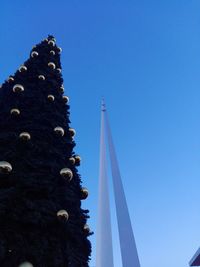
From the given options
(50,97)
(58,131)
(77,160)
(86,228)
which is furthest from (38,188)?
(50,97)

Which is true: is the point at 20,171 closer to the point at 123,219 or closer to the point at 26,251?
the point at 26,251

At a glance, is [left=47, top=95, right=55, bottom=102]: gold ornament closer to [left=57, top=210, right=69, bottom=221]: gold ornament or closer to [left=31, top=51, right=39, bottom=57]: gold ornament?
[left=31, top=51, right=39, bottom=57]: gold ornament

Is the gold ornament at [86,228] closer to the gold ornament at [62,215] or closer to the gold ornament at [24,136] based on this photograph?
the gold ornament at [62,215]

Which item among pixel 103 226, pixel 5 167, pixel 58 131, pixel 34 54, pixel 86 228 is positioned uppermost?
pixel 34 54

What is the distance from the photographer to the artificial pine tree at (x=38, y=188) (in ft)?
13.9

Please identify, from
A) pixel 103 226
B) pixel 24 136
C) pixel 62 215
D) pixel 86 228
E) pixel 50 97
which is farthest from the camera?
pixel 103 226

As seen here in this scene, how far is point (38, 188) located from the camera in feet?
15.9

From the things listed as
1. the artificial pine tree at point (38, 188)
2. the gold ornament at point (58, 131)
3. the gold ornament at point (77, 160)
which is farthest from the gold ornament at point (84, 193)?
the gold ornament at point (58, 131)

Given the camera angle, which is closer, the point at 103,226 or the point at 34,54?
the point at 34,54

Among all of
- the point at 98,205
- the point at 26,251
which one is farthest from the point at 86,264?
the point at 98,205

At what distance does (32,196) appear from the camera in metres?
4.82

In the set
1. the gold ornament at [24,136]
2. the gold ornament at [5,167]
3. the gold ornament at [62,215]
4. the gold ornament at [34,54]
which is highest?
the gold ornament at [34,54]

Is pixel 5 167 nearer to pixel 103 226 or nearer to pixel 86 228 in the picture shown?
pixel 86 228

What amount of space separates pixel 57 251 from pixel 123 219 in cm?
1106
